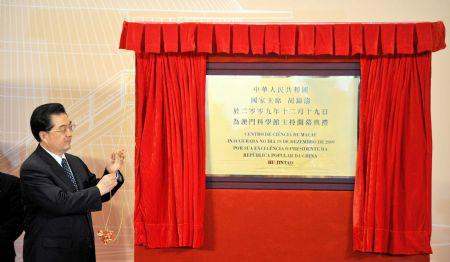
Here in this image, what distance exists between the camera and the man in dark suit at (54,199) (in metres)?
2.26

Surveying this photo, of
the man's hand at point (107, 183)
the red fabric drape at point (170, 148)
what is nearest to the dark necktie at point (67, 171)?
the man's hand at point (107, 183)

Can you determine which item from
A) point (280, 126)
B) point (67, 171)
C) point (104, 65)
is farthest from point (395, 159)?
point (104, 65)

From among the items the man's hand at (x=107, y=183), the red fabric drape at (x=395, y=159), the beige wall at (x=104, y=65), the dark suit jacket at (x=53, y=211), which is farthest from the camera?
the beige wall at (x=104, y=65)

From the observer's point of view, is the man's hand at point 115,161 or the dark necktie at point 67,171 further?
the man's hand at point 115,161

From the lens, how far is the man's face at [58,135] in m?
2.33

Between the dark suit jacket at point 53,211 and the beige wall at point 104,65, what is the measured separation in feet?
3.73

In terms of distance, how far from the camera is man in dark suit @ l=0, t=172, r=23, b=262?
2611 millimetres

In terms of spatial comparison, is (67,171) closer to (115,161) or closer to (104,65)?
(115,161)

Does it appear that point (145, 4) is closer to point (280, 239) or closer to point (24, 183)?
point (24, 183)

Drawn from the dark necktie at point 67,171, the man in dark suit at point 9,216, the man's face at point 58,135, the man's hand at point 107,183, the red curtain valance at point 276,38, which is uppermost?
the red curtain valance at point 276,38

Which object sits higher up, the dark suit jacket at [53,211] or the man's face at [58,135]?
the man's face at [58,135]

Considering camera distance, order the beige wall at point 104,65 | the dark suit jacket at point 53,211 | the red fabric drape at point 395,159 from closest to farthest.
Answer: the dark suit jacket at point 53,211, the red fabric drape at point 395,159, the beige wall at point 104,65

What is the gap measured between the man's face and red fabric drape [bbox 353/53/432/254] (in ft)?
5.23

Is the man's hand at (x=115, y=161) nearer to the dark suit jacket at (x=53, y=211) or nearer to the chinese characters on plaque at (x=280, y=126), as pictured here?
the dark suit jacket at (x=53, y=211)
